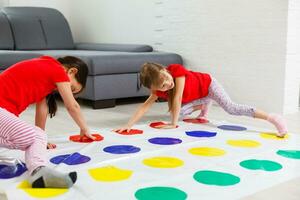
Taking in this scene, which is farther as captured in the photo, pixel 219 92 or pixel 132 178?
pixel 219 92

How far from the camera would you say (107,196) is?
4.14 feet

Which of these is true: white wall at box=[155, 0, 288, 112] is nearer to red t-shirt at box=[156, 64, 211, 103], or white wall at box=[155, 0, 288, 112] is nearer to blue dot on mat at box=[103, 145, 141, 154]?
red t-shirt at box=[156, 64, 211, 103]

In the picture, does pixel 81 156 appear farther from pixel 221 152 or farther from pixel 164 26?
pixel 164 26

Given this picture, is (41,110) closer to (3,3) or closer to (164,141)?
(164,141)

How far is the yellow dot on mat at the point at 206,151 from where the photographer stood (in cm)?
176

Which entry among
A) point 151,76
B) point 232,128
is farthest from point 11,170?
point 232,128

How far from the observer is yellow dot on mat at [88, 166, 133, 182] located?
4.67 ft

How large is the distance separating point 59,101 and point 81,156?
1.85m

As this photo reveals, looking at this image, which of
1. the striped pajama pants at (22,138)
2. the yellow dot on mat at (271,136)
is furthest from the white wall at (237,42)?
the striped pajama pants at (22,138)

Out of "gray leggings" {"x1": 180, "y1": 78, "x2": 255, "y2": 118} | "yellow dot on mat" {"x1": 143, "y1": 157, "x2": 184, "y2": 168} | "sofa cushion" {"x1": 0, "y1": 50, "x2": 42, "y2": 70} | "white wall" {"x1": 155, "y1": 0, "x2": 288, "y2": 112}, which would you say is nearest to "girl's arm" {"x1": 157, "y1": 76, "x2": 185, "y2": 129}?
"gray leggings" {"x1": 180, "y1": 78, "x2": 255, "y2": 118}

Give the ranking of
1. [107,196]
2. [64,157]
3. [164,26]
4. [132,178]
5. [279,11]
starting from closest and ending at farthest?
[107,196]
[132,178]
[64,157]
[279,11]
[164,26]

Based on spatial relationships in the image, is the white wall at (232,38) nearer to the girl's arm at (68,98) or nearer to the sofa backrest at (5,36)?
the sofa backrest at (5,36)

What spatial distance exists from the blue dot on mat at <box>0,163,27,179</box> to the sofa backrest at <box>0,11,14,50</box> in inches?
109

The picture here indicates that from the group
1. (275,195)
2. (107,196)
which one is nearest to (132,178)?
(107,196)
